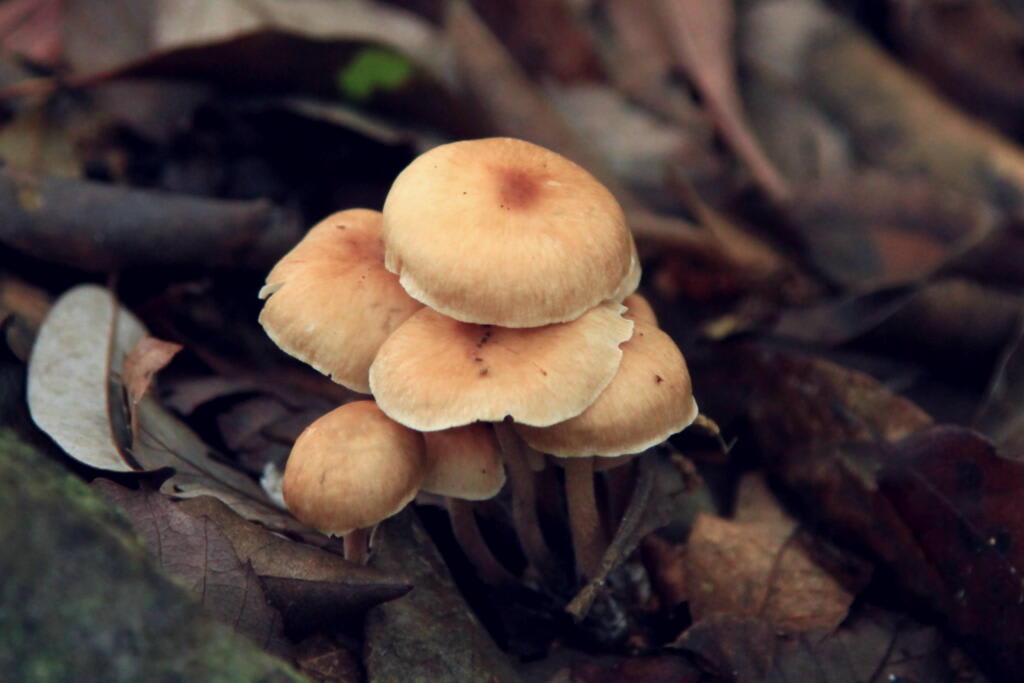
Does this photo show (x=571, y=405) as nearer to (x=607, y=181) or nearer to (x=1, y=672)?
(x=1, y=672)

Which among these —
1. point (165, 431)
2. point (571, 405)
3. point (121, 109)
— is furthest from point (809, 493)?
point (121, 109)

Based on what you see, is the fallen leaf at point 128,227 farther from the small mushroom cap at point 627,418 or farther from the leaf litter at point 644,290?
the small mushroom cap at point 627,418

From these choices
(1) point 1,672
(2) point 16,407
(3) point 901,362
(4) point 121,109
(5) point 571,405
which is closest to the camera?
(1) point 1,672

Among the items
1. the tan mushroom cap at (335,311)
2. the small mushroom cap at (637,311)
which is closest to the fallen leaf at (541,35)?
the small mushroom cap at (637,311)

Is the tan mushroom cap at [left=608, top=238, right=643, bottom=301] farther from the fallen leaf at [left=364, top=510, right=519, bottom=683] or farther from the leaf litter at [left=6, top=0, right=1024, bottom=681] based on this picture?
the fallen leaf at [left=364, top=510, right=519, bottom=683]

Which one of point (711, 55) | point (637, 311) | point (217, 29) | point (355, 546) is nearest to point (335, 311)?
point (355, 546)

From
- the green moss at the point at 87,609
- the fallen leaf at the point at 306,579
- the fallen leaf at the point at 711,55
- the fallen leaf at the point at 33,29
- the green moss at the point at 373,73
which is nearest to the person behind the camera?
the green moss at the point at 87,609

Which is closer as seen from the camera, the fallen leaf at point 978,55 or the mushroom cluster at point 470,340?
the mushroom cluster at point 470,340

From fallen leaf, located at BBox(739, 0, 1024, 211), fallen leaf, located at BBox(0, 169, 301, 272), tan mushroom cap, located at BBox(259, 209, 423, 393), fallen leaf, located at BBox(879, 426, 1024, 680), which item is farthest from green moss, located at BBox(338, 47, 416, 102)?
fallen leaf, located at BBox(879, 426, 1024, 680)
